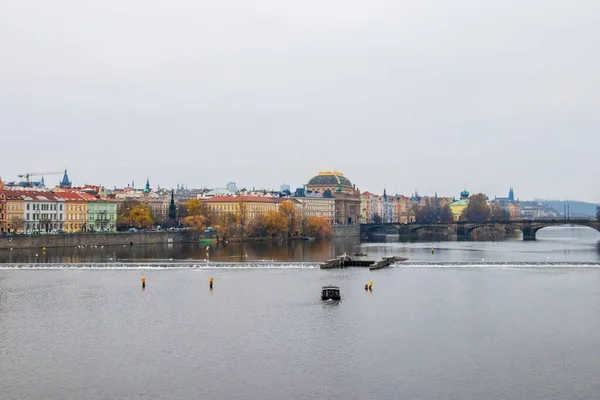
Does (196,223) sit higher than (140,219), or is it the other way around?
(140,219)

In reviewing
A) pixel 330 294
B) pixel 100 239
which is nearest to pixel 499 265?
pixel 330 294

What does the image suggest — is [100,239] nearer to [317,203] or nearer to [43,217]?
[43,217]

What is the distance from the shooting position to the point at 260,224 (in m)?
114

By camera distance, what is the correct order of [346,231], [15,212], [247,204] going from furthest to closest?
[247,204] < [346,231] < [15,212]

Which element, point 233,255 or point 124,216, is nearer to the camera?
point 233,255

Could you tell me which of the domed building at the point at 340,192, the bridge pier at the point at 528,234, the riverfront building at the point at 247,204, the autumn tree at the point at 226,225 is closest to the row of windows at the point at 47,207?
the autumn tree at the point at 226,225

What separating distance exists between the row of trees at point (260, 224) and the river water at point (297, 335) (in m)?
51.5

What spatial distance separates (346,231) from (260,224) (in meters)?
30.7

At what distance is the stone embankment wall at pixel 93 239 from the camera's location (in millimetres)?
84062

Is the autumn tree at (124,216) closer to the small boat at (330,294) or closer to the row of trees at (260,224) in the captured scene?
the row of trees at (260,224)

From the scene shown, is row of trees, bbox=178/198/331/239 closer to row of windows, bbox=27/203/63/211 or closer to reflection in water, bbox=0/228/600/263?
reflection in water, bbox=0/228/600/263

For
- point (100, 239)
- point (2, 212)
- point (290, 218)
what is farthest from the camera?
point (290, 218)

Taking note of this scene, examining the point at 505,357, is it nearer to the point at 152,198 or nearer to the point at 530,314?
the point at 530,314

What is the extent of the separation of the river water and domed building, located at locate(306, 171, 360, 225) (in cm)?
11881
